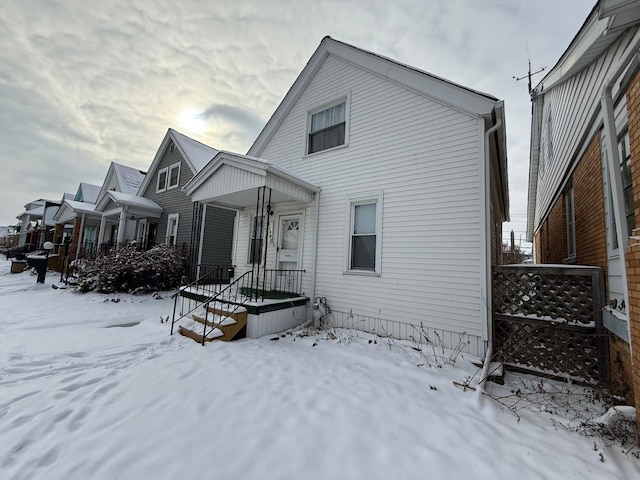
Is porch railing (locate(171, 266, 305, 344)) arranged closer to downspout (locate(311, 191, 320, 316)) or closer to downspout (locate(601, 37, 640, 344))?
downspout (locate(311, 191, 320, 316))

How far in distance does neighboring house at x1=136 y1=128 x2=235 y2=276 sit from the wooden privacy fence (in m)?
11.2

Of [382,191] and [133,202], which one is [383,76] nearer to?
[382,191]

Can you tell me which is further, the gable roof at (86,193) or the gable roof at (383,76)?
the gable roof at (86,193)

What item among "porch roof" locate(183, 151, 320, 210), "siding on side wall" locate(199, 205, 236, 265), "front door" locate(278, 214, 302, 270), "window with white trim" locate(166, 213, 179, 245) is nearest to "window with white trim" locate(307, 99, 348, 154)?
"porch roof" locate(183, 151, 320, 210)

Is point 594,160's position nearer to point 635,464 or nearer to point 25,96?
point 635,464

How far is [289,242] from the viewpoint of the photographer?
7.46m

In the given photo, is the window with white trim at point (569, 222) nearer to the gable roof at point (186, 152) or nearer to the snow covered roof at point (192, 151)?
the gable roof at point (186, 152)

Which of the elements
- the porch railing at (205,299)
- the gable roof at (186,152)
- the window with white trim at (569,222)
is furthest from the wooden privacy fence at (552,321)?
the gable roof at (186,152)

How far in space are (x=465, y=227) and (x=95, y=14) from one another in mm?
10457

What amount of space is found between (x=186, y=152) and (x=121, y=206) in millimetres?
4294

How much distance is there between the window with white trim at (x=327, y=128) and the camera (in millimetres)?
6898

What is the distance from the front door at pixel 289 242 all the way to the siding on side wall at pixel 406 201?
886mm

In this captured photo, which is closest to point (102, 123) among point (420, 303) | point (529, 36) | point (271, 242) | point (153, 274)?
point (153, 274)

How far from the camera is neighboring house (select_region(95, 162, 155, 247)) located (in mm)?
13234
